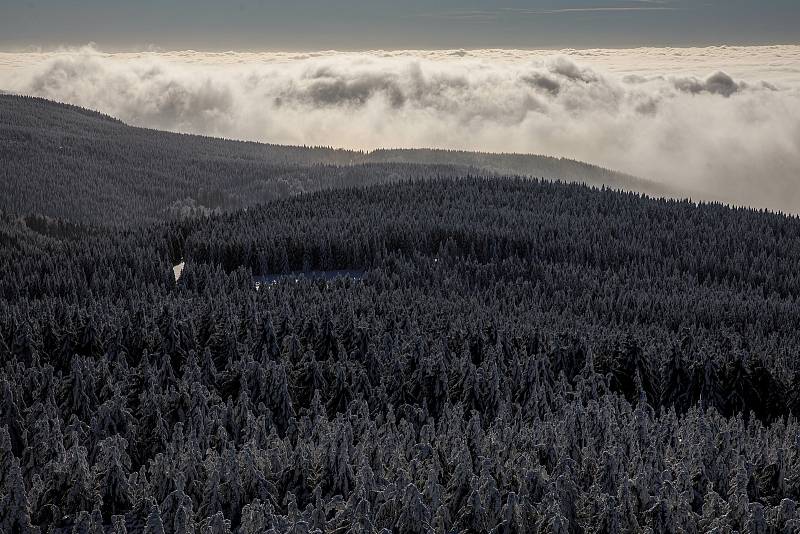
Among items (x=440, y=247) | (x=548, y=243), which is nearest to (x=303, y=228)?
(x=440, y=247)

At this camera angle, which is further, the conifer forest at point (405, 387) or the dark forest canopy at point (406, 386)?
the dark forest canopy at point (406, 386)

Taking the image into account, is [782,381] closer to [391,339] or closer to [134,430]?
[391,339]

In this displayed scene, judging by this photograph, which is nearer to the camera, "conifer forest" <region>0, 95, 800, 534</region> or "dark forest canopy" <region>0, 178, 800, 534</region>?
"conifer forest" <region>0, 95, 800, 534</region>
